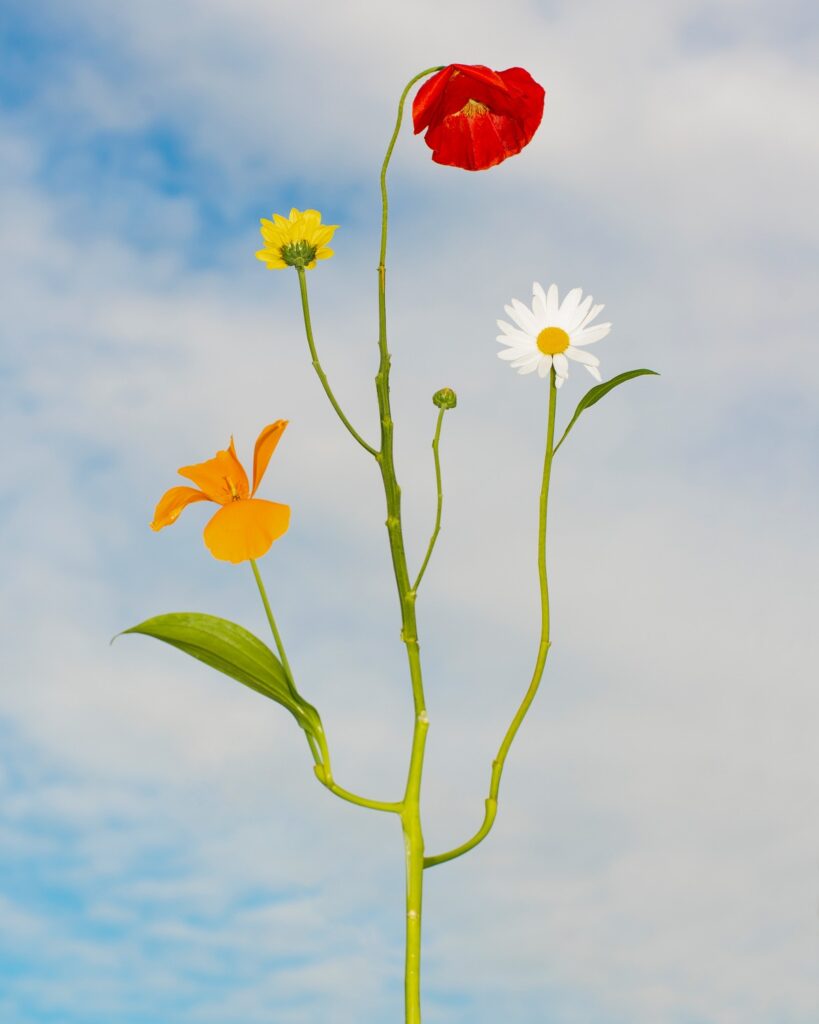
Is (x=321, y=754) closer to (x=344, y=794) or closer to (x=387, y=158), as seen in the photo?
(x=344, y=794)

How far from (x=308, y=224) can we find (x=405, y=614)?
0.58 metres

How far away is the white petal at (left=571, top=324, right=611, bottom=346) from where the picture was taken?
159cm

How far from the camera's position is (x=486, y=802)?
4.88 feet

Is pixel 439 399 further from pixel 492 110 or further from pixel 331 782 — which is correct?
pixel 331 782

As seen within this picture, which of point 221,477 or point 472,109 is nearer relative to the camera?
point 221,477

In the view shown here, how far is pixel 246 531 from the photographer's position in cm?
149

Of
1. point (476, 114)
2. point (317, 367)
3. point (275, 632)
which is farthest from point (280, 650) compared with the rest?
point (476, 114)

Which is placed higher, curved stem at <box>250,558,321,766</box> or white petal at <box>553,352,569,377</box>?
white petal at <box>553,352,569,377</box>

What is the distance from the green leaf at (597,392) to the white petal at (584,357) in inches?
1.4

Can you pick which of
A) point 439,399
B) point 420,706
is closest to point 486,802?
point 420,706

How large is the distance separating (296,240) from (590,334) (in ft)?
1.45

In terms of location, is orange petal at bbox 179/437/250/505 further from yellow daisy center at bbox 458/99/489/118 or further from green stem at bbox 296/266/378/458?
yellow daisy center at bbox 458/99/489/118

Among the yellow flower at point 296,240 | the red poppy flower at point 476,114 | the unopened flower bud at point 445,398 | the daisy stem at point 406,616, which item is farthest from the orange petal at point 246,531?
the red poppy flower at point 476,114

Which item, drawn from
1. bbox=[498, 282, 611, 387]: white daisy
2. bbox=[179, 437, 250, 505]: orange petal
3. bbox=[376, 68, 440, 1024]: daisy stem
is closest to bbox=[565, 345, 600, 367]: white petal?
bbox=[498, 282, 611, 387]: white daisy
